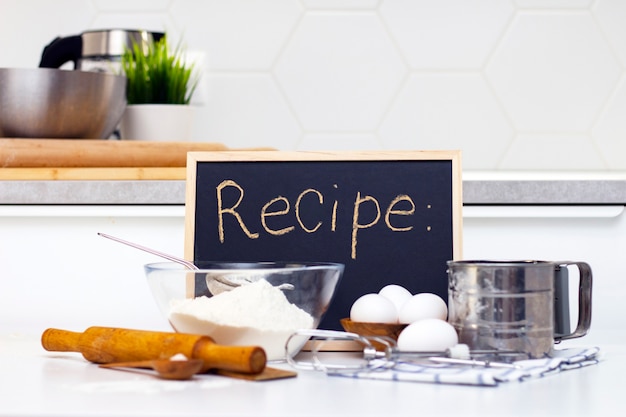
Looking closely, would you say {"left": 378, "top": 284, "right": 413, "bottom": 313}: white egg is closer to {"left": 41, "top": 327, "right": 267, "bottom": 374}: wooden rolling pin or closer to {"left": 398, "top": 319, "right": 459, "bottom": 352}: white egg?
{"left": 398, "top": 319, "right": 459, "bottom": 352}: white egg

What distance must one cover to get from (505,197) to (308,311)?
616 millimetres

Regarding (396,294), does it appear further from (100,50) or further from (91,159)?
(100,50)

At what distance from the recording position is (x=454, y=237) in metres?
0.88

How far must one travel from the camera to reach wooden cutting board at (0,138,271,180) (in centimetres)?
135

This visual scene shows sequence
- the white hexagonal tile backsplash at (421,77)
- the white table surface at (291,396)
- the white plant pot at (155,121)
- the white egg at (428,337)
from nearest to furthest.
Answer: the white table surface at (291,396), the white egg at (428,337), the white plant pot at (155,121), the white hexagonal tile backsplash at (421,77)

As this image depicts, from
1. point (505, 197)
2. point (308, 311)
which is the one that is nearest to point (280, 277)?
point (308, 311)

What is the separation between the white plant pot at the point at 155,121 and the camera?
1.78m

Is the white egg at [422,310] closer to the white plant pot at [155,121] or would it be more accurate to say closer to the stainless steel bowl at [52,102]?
the stainless steel bowl at [52,102]

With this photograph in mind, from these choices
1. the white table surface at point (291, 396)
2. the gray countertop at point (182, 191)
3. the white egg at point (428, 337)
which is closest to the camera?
the white table surface at point (291, 396)

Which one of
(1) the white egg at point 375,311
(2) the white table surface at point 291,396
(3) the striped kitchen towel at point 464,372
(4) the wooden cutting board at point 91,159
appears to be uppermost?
(4) the wooden cutting board at point 91,159

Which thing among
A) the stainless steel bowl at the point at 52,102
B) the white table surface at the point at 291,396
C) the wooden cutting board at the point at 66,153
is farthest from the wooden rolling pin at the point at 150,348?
the stainless steel bowl at the point at 52,102

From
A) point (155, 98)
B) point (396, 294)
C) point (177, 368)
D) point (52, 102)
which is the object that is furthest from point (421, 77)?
point (177, 368)

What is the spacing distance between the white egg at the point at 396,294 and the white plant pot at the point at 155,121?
104cm

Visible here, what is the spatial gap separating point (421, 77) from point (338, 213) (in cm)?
131
